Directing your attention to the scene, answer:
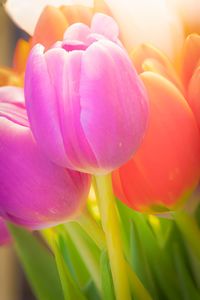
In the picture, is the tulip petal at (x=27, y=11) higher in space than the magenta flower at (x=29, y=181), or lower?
higher

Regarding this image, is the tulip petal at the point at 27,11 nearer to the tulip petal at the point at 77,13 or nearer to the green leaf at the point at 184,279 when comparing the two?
the tulip petal at the point at 77,13

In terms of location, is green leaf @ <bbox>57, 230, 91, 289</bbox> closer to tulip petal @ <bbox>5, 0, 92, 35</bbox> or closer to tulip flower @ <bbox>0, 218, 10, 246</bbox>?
tulip flower @ <bbox>0, 218, 10, 246</bbox>

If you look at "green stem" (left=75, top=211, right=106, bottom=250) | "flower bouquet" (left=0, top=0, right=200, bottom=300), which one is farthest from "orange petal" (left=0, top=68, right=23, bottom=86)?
"green stem" (left=75, top=211, right=106, bottom=250)

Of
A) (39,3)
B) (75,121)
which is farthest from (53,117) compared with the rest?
(39,3)

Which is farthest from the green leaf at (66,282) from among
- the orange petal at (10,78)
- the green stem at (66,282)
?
the orange petal at (10,78)

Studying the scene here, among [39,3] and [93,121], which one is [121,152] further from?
[39,3]

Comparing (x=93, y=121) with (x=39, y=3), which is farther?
(x=39, y=3)
